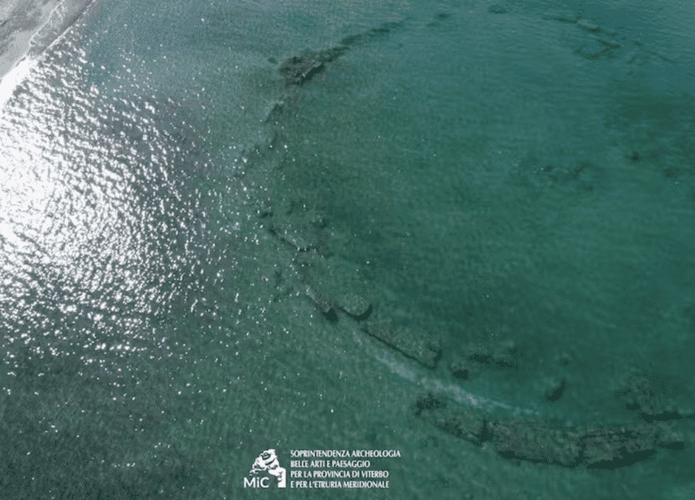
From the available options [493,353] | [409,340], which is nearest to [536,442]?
[493,353]

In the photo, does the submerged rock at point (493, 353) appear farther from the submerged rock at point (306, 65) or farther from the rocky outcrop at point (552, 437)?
the submerged rock at point (306, 65)

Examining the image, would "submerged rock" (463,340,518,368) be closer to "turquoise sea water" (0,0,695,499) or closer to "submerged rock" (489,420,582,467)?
"turquoise sea water" (0,0,695,499)

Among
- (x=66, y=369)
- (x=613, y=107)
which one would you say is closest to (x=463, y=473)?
(x=66, y=369)

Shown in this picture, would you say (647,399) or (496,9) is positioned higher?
(496,9)

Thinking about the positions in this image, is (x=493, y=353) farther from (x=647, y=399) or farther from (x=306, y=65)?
(x=306, y=65)

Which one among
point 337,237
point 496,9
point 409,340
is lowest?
point 409,340

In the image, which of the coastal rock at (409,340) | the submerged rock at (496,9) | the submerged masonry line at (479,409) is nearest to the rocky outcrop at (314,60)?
the submerged rock at (496,9)

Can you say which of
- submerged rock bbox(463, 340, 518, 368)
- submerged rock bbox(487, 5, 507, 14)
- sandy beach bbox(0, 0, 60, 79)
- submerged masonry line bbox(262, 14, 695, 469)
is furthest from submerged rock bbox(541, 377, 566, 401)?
sandy beach bbox(0, 0, 60, 79)
